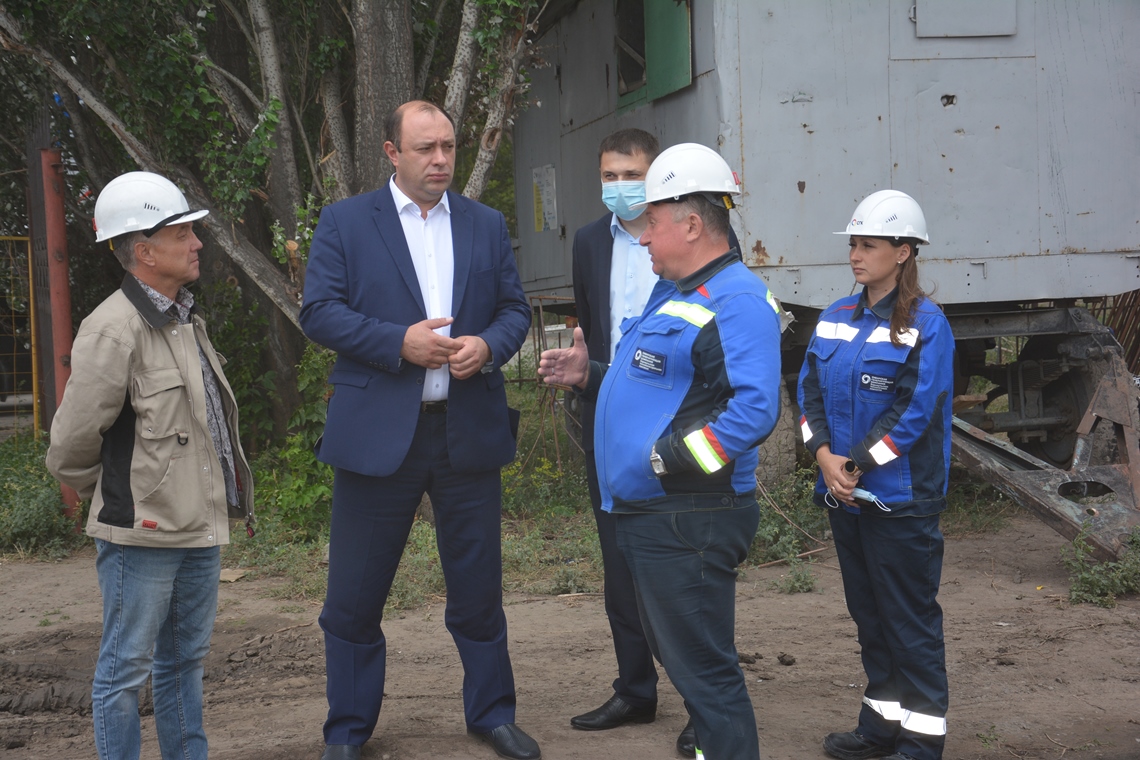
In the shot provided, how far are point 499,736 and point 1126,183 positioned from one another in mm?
5988

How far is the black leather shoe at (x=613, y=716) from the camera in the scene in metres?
3.83

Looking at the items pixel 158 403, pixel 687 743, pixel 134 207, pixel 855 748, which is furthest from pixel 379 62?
pixel 855 748

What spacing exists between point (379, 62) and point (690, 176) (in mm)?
4411

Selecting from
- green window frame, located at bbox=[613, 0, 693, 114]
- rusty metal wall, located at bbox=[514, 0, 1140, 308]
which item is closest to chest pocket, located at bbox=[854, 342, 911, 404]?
rusty metal wall, located at bbox=[514, 0, 1140, 308]

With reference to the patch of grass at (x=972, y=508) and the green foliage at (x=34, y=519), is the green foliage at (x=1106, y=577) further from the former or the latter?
the green foliage at (x=34, y=519)

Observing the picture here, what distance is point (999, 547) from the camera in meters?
6.88

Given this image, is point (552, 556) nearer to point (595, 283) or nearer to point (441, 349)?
point (595, 283)

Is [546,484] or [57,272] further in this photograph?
[546,484]

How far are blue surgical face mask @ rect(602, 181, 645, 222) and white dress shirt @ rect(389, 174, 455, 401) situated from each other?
61 centimetres

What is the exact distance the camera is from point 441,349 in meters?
3.27

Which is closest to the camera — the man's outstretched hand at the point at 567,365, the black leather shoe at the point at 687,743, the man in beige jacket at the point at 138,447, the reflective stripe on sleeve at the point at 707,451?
the reflective stripe on sleeve at the point at 707,451

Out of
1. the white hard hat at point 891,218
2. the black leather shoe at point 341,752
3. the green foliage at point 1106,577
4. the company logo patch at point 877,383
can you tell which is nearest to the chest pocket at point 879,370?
the company logo patch at point 877,383

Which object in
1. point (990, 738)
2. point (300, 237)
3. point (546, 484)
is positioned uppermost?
point (300, 237)

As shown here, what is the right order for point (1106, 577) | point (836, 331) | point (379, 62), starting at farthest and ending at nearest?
point (379, 62) < point (1106, 577) < point (836, 331)
